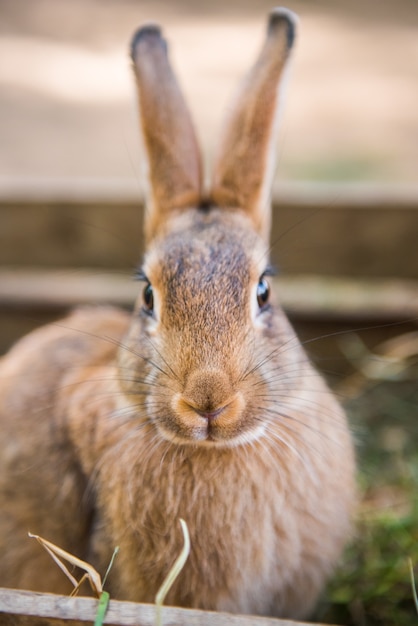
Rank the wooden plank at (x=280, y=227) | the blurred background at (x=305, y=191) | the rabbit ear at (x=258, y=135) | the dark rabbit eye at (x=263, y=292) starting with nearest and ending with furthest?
the dark rabbit eye at (x=263, y=292), the rabbit ear at (x=258, y=135), the blurred background at (x=305, y=191), the wooden plank at (x=280, y=227)

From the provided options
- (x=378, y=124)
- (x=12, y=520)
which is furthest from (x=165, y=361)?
(x=378, y=124)

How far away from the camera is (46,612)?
169 centimetres

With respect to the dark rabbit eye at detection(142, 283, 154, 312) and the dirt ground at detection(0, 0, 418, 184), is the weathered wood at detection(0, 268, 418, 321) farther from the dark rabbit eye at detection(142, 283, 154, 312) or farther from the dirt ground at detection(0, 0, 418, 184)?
the dirt ground at detection(0, 0, 418, 184)

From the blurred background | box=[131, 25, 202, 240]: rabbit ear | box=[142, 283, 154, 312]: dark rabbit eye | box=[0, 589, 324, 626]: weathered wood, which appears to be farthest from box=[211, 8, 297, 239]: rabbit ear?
box=[0, 589, 324, 626]: weathered wood

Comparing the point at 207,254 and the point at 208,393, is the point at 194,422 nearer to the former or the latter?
the point at 208,393

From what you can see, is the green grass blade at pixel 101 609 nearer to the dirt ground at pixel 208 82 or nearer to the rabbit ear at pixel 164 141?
the rabbit ear at pixel 164 141

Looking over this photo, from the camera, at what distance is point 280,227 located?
12.2ft

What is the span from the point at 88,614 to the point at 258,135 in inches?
58.2

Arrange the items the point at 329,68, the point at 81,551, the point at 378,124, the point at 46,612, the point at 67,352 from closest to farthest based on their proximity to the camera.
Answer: the point at 46,612 → the point at 81,551 → the point at 67,352 → the point at 378,124 → the point at 329,68

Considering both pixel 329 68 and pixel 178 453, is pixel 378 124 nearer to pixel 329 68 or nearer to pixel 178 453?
pixel 329 68

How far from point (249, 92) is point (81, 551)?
1.49 metres

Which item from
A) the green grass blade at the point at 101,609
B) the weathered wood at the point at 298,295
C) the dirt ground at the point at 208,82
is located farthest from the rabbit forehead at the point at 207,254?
the dirt ground at the point at 208,82

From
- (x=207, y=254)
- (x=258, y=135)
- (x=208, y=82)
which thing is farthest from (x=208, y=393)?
(x=208, y=82)

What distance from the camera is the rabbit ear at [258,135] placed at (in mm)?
2494
